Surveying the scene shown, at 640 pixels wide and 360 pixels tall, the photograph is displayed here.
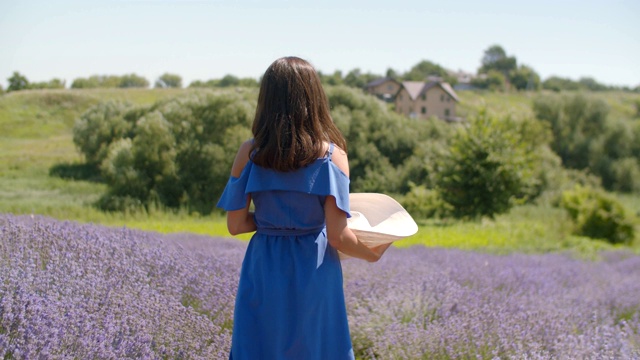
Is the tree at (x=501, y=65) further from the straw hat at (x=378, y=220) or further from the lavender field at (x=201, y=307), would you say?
the straw hat at (x=378, y=220)

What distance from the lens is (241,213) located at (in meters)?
2.23

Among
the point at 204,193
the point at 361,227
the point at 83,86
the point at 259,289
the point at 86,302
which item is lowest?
the point at 204,193

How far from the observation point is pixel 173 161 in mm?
18859

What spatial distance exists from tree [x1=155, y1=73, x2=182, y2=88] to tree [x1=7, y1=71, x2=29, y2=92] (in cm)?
954

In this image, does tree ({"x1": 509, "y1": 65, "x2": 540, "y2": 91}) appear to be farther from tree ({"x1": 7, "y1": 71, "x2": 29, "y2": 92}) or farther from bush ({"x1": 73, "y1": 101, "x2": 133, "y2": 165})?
tree ({"x1": 7, "y1": 71, "x2": 29, "y2": 92})

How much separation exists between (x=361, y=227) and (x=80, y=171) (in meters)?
11.9

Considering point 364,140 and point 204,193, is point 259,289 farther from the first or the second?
point 364,140

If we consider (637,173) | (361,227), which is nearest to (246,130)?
(361,227)

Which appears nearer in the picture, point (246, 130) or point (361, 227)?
point (361, 227)

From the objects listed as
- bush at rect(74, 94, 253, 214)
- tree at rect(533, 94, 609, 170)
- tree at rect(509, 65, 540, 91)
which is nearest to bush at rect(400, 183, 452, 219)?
bush at rect(74, 94, 253, 214)

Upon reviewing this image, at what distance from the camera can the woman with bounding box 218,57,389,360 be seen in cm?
209

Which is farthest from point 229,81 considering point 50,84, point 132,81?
point 50,84

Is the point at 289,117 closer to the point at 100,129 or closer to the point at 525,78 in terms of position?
the point at 100,129

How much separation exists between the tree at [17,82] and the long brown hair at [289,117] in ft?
28.0
